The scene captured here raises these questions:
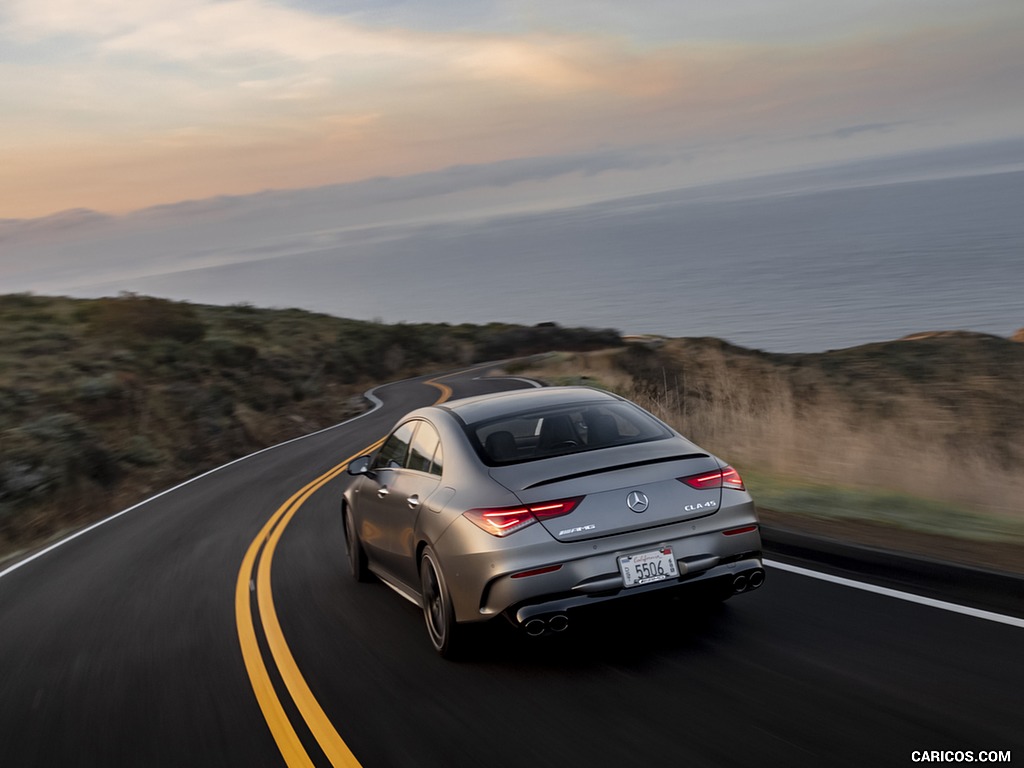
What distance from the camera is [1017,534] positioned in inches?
309

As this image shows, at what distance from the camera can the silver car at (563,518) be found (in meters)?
5.41

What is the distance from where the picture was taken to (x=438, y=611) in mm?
6250

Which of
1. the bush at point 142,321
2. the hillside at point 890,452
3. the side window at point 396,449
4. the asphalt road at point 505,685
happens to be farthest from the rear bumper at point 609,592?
the bush at point 142,321

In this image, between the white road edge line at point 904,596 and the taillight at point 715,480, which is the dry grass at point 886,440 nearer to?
the white road edge line at point 904,596

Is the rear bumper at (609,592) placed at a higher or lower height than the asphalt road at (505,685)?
higher

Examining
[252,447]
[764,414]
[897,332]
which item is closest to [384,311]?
[897,332]

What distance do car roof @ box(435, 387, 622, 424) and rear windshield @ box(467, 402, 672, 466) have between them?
87 millimetres

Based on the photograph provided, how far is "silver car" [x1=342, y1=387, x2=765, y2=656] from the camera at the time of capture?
5.41 m

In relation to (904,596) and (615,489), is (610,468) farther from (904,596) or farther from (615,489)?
(904,596)

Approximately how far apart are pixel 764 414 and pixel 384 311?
136146 millimetres

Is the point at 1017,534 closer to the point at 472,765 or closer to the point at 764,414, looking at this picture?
the point at 472,765
